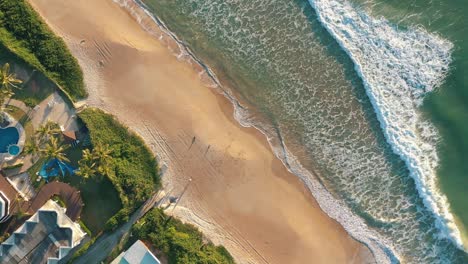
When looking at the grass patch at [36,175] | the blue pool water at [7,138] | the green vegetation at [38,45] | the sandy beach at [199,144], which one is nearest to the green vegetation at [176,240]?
the sandy beach at [199,144]

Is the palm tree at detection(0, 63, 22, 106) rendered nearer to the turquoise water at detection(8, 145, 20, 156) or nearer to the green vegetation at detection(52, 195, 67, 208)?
the turquoise water at detection(8, 145, 20, 156)

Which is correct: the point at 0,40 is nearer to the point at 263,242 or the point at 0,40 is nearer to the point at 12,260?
Answer: the point at 12,260

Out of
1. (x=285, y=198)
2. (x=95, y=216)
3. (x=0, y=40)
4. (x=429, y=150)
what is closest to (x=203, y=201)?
(x=285, y=198)

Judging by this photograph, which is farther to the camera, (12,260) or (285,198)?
(285,198)

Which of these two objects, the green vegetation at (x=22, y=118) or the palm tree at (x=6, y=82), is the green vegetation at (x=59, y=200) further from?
the palm tree at (x=6, y=82)

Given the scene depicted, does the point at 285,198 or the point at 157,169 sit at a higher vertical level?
the point at 285,198

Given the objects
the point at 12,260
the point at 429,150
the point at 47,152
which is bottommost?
the point at 12,260

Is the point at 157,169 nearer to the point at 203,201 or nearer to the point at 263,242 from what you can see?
the point at 203,201
